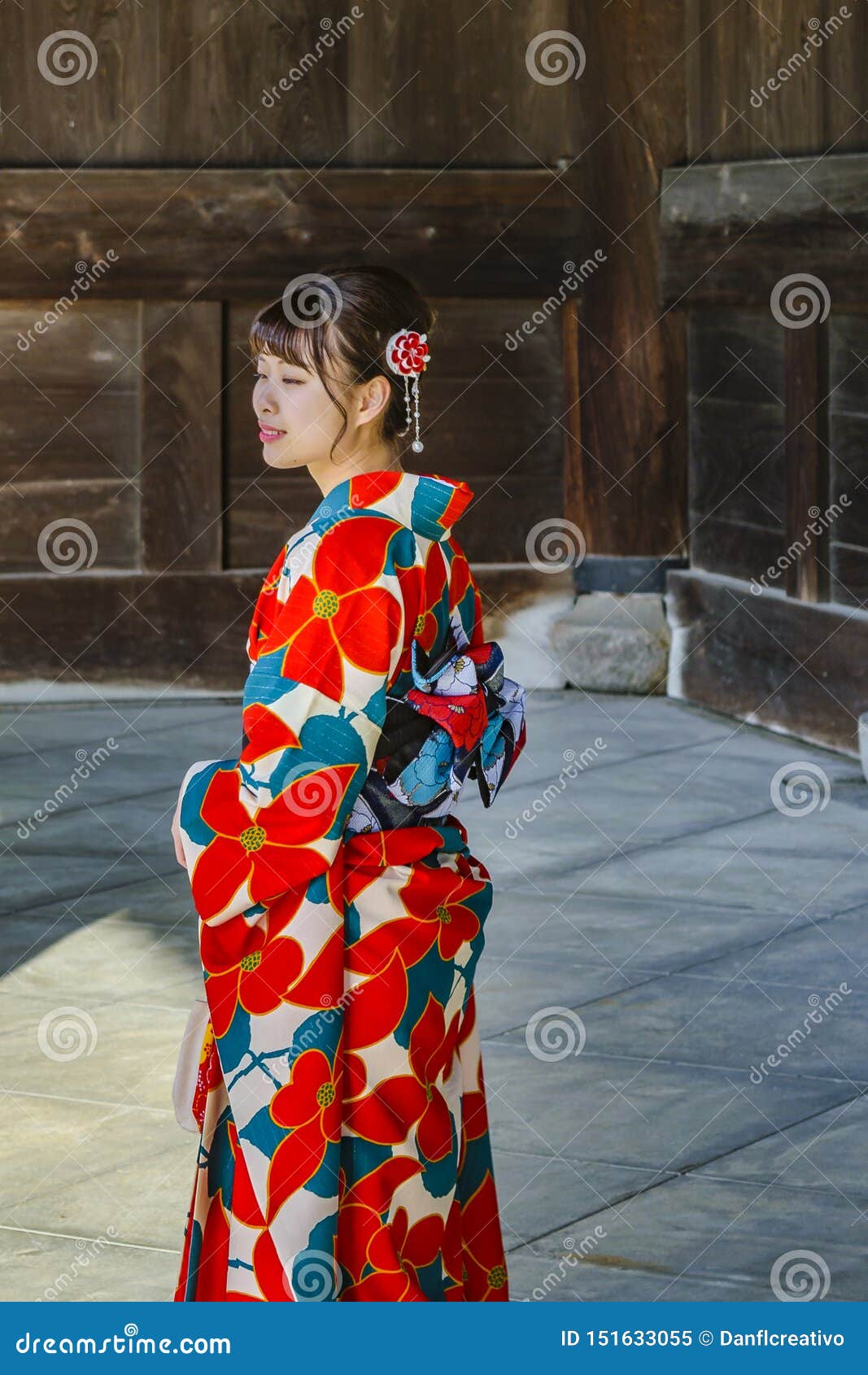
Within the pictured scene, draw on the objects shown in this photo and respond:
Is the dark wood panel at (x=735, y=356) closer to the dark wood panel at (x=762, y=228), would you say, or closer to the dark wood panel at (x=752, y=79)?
the dark wood panel at (x=762, y=228)

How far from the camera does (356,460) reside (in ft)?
8.52

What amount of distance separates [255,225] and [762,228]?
2010 mm

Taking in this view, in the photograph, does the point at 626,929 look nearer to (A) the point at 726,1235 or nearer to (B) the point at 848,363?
(A) the point at 726,1235

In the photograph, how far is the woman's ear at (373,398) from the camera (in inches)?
102

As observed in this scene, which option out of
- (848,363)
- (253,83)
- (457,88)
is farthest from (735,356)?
(253,83)

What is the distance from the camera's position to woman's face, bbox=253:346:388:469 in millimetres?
2578

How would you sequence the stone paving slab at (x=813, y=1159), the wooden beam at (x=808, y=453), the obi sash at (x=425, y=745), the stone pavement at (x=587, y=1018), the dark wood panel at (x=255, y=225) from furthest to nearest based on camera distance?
the dark wood panel at (x=255, y=225) → the wooden beam at (x=808, y=453) → the stone paving slab at (x=813, y=1159) → the stone pavement at (x=587, y=1018) → the obi sash at (x=425, y=745)

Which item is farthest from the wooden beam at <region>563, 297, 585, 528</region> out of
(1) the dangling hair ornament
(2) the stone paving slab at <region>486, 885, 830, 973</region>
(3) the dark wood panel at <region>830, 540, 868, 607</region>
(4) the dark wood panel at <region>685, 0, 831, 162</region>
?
(1) the dangling hair ornament

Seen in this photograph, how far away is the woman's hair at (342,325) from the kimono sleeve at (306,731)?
206 millimetres

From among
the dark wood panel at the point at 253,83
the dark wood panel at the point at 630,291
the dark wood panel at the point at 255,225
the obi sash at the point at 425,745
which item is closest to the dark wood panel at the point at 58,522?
the dark wood panel at the point at 255,225

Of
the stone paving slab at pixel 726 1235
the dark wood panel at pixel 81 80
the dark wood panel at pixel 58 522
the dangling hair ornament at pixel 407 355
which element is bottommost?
the stone paving slab at pixel 726 1235

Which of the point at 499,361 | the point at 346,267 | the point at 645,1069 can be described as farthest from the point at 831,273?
the point at 346,267

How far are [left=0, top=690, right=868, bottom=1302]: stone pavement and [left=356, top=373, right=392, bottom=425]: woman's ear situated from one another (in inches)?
58.3

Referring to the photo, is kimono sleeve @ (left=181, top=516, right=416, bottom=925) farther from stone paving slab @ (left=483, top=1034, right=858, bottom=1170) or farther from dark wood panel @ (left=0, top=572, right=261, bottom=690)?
dark wood panel @ (left=0, top=572, right=261, bottom=690)
